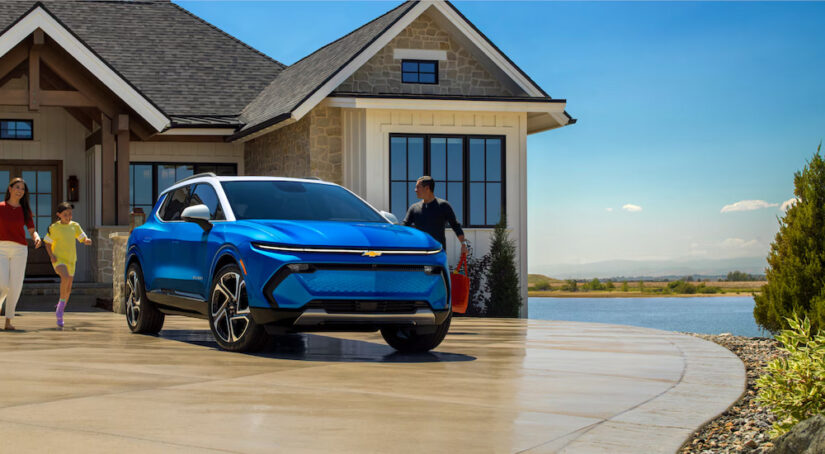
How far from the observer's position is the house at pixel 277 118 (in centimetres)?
1894

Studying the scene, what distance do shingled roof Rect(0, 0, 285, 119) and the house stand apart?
0.07 metres

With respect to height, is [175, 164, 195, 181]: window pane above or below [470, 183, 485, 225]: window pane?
above

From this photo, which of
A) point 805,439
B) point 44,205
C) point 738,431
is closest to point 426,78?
point 44,205

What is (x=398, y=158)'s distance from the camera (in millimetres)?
19516

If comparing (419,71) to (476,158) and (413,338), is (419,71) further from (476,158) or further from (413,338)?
(413,338)

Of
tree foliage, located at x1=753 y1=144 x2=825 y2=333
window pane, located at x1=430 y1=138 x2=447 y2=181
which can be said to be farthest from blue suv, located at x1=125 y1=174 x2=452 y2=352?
window pane, located at x1=430 y1=138 x2=447 y2=181

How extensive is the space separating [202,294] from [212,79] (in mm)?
15769

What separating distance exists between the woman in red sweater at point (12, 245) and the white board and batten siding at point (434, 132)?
8.31 m

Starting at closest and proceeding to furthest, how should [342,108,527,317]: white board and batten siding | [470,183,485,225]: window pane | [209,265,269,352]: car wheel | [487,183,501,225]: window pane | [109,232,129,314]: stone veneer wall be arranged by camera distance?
1. [209,265,269,352]: car wheel
2. [109,232,129,314]: stone veneer wall
3. [342,108,527,317]: white board and batten siding
4. [470,183,485,225]: window pane
5. [487,183,501,225]: window pane

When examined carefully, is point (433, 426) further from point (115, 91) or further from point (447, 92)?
point (447, 92)

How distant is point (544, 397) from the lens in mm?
6621

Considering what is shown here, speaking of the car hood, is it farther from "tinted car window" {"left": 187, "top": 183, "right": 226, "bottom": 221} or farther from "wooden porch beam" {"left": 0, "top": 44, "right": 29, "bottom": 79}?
"wooden porch beam" {"left": 0, "top": 44, "right": 29, "bottom": 79}

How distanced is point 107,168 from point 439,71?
721cm

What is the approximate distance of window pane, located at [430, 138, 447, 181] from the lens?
1966 centimetres
